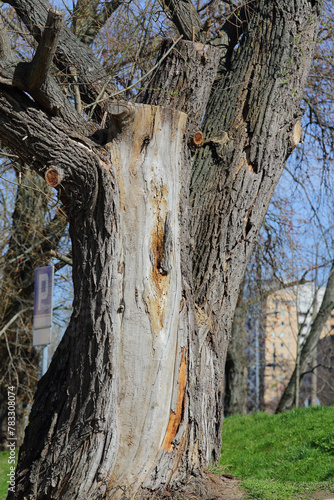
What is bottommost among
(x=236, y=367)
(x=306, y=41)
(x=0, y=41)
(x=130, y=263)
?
(x=236, y=367)

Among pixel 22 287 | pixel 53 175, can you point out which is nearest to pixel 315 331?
pixel 22 287

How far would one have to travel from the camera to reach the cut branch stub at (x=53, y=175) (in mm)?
3230

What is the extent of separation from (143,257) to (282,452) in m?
3.94

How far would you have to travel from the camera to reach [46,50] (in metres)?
2.99

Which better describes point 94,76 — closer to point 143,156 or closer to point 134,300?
point 143,156

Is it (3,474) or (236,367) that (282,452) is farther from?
(236,367)

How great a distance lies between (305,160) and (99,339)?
19.6ft

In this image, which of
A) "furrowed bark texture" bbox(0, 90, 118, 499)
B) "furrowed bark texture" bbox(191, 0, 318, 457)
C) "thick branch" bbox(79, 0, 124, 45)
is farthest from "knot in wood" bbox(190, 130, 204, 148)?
"thick branch" bbox(79, 0, 124, 45)

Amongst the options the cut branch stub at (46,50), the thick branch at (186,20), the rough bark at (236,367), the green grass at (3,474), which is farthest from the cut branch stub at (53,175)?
the rough bark at (236,367)

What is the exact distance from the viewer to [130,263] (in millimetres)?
3328

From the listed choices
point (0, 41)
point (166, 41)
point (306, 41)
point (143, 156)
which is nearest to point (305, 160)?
point (306, 41)

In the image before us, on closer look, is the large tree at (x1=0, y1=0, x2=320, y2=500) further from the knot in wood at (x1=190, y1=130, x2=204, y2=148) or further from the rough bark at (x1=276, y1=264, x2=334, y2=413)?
the rough bark at (x1=276, y1=264, x2=334, y2=413)

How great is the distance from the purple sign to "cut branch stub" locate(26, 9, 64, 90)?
2.92 metres

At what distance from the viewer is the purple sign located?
5.62m
